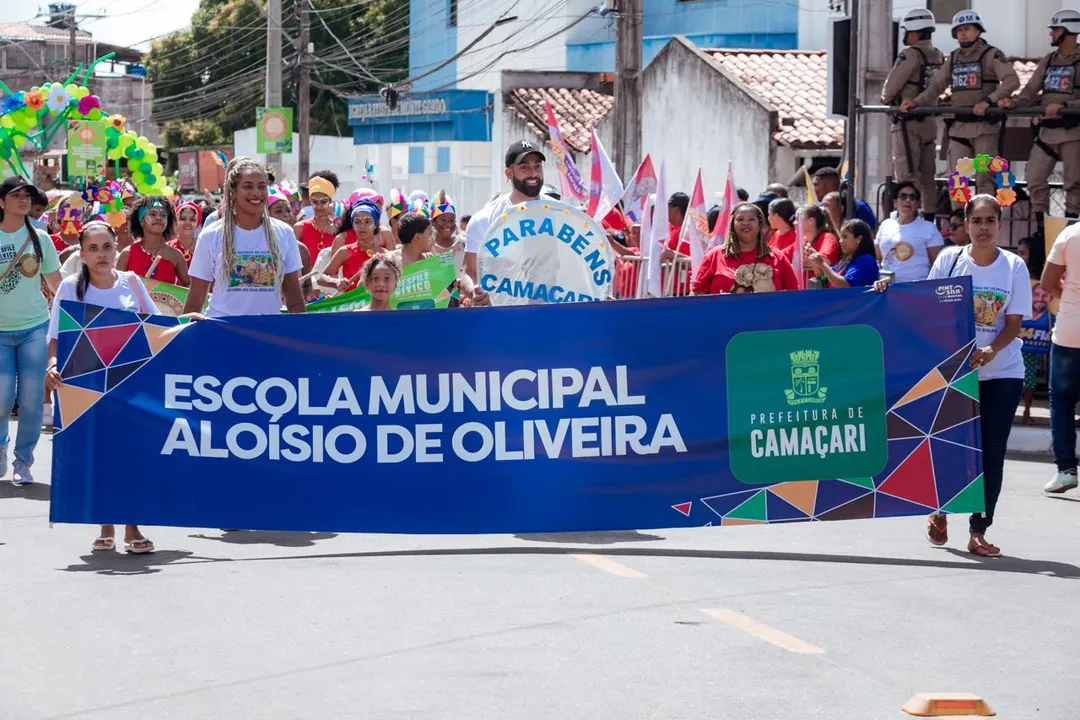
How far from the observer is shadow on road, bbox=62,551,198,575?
830cm

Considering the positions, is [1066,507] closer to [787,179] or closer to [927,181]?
[927,181]

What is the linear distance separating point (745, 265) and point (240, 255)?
276 cm

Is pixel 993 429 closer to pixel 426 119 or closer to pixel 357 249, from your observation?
pixel 357 249

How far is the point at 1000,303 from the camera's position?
30.0 feet

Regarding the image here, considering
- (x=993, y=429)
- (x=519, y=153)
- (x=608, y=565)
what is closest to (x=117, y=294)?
(x=519, y=153)

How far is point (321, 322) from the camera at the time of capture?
27.7 feet

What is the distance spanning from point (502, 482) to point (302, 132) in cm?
3807

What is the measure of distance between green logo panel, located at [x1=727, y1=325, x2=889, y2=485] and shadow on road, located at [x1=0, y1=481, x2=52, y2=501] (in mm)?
4528

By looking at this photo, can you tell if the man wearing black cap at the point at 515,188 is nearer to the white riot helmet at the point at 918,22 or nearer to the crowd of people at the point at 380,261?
the crowd of people at the point at 380,261

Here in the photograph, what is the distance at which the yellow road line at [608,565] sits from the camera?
26.8ft

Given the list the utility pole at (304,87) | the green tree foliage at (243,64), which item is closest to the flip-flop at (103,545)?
the utility pole at (304,87)

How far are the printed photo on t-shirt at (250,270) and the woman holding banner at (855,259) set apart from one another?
15.8 feet

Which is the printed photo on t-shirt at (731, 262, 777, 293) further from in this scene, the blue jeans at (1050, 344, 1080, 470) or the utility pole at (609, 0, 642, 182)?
the utility pole at (609, 0, 642, 182)

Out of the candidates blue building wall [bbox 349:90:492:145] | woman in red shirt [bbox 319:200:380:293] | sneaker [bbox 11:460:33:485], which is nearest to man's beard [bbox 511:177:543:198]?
woman in red shirt [bbox 319:200:380:293]
